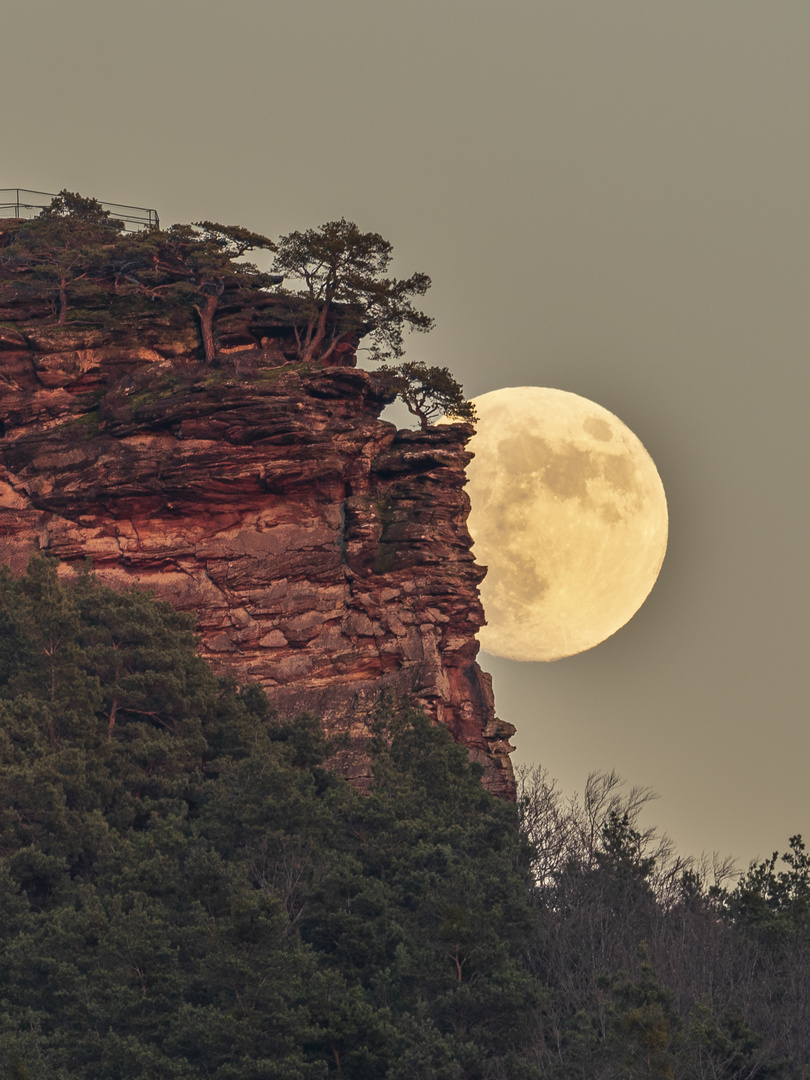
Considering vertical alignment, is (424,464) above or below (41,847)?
above

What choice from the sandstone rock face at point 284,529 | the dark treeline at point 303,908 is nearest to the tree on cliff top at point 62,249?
the sandstone rock face at point 284,529

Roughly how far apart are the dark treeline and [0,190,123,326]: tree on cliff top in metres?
13.4

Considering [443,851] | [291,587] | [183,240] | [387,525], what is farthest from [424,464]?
[443,851]

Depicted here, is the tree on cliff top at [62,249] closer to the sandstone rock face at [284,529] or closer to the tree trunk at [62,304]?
the tree trunk at [62,304]

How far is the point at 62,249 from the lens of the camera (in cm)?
5425

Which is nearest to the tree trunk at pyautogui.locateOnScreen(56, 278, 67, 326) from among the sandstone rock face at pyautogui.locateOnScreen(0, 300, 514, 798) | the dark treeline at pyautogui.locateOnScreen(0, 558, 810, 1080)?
the sandstone rock face at pyautogui.locateOnScreen(0, 300, 514, 798)

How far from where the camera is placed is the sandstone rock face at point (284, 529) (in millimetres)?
48031

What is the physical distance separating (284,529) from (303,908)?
711 inches

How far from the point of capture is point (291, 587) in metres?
48.6

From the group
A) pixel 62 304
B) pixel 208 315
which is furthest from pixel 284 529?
pixel 62 304

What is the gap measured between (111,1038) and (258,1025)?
2.62 metres

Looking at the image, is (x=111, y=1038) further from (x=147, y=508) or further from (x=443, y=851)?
(x=147, y=508)

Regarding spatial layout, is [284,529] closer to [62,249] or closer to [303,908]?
[62,249]

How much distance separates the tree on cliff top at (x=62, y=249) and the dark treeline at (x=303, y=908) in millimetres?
13398
